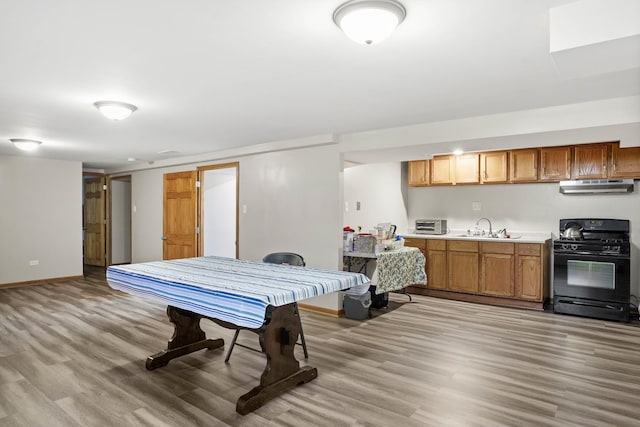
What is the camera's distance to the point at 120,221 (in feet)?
27.9

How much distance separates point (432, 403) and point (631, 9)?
2361 mm

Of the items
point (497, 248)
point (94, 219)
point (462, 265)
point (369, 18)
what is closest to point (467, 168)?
point (497, 248)

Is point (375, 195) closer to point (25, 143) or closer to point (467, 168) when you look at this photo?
point (467, 168)

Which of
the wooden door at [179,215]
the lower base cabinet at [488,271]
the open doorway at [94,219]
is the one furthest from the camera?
the open doorway at [94,219]

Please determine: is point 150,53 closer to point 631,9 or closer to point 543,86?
point 631,9

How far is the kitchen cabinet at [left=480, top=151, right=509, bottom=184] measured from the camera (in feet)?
17.9

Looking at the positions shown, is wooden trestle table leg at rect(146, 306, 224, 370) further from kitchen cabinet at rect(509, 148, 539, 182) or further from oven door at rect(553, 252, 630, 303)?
kitchen cabinet at rect(509, 148, 539, 182)

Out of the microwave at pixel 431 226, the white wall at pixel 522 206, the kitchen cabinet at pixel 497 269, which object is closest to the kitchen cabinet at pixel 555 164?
the white wall at pixel 522 206

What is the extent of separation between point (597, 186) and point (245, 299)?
4706 millimetres

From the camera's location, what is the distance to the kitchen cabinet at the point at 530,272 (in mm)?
4934

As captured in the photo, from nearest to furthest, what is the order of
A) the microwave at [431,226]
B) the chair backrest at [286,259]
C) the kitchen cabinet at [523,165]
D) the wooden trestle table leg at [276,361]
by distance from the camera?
1. the wooden trestle table leg at [276,361]
2. the chair backrest at [286,259]
3. the kitchen cabinet at [523,165]
4. the microwave at [431,226]

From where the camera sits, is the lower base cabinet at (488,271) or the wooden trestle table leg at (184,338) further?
the lower base cabinet at (488,271)

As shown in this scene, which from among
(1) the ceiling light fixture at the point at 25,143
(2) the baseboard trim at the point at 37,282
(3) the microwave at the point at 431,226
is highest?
(1) the ceiling light fixture at the point at 25,143

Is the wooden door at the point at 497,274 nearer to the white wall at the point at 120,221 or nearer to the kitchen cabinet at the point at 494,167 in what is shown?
the kitchen cabinet at the point at 494,167
